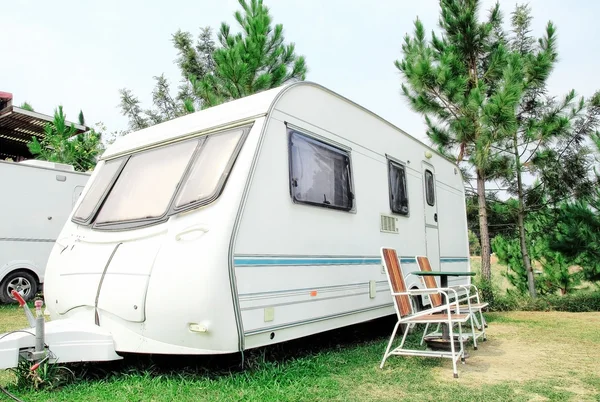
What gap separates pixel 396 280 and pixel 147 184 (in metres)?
2.37

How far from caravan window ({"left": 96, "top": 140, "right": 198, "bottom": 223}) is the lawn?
115 cm

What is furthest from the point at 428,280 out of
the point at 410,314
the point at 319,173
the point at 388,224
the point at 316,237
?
the point at 319,173

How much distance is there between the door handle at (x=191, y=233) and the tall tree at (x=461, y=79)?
7.59m

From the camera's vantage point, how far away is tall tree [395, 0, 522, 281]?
33.3 feet

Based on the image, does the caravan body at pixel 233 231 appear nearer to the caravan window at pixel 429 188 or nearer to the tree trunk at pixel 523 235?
the caravan window at pixel 429 188

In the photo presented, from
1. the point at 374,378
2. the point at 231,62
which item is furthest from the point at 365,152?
the point at 231,62

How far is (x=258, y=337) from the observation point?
3588 mm

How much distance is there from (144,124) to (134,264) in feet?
68.2

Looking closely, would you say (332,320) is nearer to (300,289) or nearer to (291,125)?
(300,289)

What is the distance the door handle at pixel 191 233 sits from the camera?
340 cm

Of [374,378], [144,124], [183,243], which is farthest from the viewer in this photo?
[144,124]

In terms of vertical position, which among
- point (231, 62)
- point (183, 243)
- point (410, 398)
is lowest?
point (410, 398)

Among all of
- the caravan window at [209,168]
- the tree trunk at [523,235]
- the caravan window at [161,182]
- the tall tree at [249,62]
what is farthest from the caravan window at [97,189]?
the tree trunk at [523,235]

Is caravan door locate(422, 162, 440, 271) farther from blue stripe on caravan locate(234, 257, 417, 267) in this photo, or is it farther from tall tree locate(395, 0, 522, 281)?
tall tree locate(395, 0, 522, 281)
